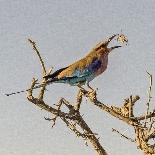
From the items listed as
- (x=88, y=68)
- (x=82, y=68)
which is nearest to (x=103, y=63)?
(x=88, y=68)

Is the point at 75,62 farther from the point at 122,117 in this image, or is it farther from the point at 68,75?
the point at 122,117

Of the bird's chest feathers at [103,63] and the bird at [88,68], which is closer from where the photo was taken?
the bird at [88,68]

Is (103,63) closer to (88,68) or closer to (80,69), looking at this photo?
(88,68)

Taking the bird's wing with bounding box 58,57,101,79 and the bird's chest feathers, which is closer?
the bird's wing with bounding box 58,57,101,79

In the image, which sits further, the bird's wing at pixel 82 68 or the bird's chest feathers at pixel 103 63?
the bird's chest feathers at pixel 103 63

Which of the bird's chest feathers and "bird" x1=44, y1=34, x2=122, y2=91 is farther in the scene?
the bird's chest feathers

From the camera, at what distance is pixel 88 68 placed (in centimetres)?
1306

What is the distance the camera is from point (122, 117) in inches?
407

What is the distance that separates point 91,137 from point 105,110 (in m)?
1.85

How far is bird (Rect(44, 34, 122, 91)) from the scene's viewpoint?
505 inches

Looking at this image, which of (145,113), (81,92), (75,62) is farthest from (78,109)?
(145,113)

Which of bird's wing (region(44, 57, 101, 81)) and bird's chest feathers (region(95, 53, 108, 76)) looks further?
bird's chest feathers (region(95, 53, 108, 76))

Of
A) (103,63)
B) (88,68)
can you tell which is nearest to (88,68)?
(88,68)

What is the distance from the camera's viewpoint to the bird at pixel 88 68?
12820 mm
